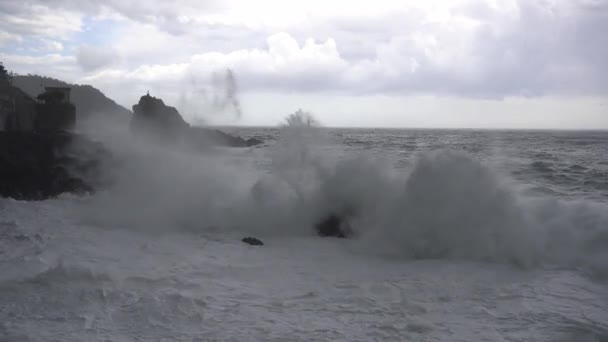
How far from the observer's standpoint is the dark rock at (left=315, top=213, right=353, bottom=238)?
10.9 metres

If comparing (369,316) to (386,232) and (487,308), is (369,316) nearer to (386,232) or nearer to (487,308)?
(487,308)

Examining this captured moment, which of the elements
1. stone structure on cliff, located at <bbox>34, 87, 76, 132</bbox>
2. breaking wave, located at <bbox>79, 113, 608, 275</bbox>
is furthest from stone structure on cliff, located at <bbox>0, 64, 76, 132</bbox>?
breaking wave, located at <bbox>79, 113, 608, 275</bbox>

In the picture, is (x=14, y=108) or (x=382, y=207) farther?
(x=14, y=108)

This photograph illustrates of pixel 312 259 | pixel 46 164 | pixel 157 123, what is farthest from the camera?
pixel 157 123

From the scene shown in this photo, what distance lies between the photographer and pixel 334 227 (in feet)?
36.5

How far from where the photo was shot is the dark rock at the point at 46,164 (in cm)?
1468

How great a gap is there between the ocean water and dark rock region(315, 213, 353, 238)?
224 millimetres

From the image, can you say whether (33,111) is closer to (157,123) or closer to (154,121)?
(154,121)

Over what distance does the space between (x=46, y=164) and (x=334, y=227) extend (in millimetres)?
10950

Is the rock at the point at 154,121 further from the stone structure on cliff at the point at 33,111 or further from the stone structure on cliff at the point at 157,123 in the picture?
the stone structure on cliff at the point at 33,111

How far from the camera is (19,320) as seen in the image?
539 cm

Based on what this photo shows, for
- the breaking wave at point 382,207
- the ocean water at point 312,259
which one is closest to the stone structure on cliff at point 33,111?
the breaking wave at point 382,207

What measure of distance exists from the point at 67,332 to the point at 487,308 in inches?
192

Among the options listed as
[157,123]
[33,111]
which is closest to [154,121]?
[157,123]
